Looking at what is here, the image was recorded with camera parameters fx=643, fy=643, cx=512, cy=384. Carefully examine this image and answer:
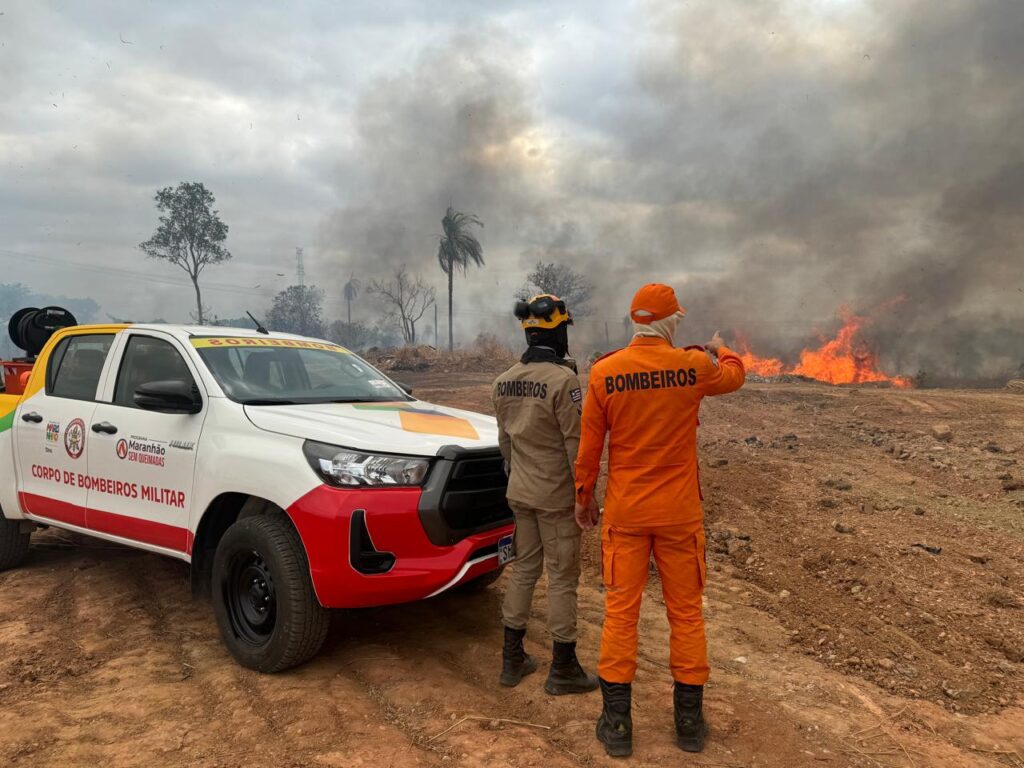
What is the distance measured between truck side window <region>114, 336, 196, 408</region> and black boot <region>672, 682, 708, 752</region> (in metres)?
3.28

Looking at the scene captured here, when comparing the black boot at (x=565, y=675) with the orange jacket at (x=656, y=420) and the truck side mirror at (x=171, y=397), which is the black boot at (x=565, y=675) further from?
the truck side mirror at (x=171, y=397)

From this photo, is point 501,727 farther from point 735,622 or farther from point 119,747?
point 735,622

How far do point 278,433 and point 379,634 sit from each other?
4.73 feet

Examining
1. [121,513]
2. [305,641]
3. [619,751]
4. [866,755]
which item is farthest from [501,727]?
[121,513]

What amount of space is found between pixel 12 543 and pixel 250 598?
2.84m

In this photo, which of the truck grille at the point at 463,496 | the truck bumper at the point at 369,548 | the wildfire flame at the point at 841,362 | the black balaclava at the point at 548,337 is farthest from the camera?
the wildfire flame at the point at 841,362

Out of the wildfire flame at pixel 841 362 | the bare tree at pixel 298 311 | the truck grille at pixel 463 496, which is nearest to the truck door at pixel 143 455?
the truck grille at pixel 463 496

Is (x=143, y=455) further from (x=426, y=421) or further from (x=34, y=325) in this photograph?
(x=34, y=325)

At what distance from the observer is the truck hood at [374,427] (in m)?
3.17

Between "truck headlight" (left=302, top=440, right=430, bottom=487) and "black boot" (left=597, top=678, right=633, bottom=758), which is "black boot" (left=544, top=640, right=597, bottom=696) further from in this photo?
"truck headlight" (left=302, top=440, right=430, bottom=487)

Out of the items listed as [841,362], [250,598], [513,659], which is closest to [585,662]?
Result: [513,659]

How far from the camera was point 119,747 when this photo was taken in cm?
270

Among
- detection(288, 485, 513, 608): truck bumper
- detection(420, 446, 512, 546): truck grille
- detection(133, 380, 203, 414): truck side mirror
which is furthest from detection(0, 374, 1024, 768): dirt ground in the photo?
detection(133, 380, 203, 414): truck side mirror

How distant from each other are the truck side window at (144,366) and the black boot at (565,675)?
273cm
